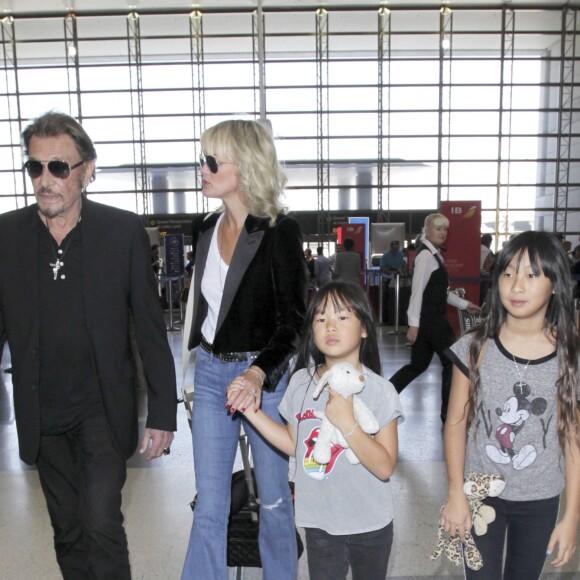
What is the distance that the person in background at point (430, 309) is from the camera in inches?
185

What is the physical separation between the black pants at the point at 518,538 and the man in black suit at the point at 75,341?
3.43 ft

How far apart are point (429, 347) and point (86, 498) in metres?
3.34

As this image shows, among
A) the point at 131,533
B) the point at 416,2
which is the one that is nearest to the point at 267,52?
the point at 416,2

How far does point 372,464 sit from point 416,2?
73.3ft

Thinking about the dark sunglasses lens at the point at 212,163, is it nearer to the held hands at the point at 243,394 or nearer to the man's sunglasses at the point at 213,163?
the man's sunglasses at the point at 213,163

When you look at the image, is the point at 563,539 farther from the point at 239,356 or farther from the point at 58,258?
the point at 58,258

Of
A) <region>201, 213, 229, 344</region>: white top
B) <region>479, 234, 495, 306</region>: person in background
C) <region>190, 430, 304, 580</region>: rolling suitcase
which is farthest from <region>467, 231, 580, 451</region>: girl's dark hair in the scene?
<region>479, 234, 495, 306</region>: person in background

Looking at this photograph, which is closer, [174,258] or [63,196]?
[63,196]

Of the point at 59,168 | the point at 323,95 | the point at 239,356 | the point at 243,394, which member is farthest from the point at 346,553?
the point at 323,95

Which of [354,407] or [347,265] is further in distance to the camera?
[347,265]

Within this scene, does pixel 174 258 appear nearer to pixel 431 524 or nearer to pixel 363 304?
pixel 431 524

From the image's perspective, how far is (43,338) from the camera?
1902 millimetres

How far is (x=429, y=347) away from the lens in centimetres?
479

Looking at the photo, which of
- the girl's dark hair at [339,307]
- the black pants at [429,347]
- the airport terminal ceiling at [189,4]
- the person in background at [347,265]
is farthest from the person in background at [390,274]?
the airport terminal ceiling at [189,4]
